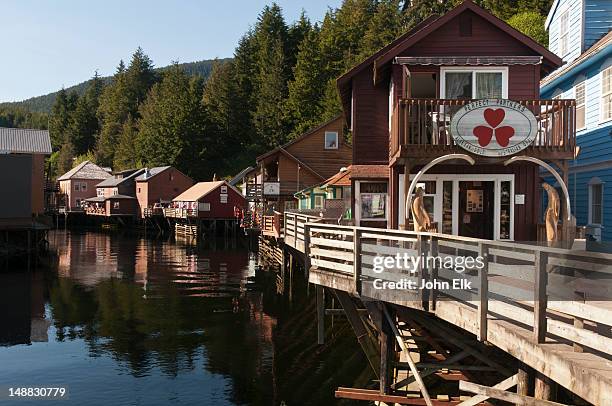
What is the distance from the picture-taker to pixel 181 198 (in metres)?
80.2

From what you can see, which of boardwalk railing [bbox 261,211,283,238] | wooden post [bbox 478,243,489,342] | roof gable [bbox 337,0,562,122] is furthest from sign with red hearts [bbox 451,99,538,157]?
boardwalk railing [bbox 261,211,283,238]

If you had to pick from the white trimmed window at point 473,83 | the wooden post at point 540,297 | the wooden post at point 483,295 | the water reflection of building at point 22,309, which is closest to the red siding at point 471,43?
the white trimmed window at point 473,83

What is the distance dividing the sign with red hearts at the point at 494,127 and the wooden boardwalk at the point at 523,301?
13.8ft

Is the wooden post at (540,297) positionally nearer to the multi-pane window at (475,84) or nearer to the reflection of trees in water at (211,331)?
the reflection of trees in water at (211,331)

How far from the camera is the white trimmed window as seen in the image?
1762 cm

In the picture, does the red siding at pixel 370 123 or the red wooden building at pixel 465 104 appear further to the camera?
the red siding at pixel 370 123

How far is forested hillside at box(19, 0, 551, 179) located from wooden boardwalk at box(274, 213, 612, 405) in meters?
49.0

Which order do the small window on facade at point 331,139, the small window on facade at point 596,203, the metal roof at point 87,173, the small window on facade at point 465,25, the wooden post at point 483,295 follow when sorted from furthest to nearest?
1. the metal roof at point 87,173
2. the small window on facade at point 331,139
3. the small window on facade at point 596,203
4. the small window on facade at point 465,25
5. the wooden post at point 483,295

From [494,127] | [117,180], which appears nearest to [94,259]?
[494,127]

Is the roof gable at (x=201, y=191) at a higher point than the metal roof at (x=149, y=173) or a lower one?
→ lower

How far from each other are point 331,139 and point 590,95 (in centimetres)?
3695

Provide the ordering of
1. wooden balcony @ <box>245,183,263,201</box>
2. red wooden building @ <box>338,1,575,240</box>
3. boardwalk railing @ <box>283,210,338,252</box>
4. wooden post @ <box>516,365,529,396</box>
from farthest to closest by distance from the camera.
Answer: wooden balcony @ <box>245,183,263,201</box>
boardwalk railing @ <box>283,210,338,252</box>
red wooden building @ <box>338,1,575,240</box>
wooden post @ <box>516,365,529,396</box>

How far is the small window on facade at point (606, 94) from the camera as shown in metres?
18.2

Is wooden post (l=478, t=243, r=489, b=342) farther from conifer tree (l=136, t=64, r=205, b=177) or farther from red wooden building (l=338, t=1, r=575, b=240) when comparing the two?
conifer tree (l=136, t=64, r=205, b=177)
